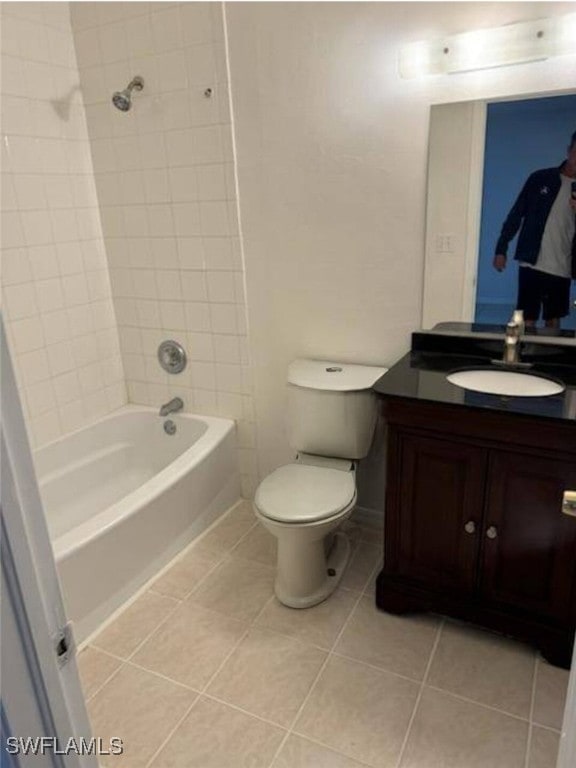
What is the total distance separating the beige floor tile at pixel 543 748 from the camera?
1358 millimetres

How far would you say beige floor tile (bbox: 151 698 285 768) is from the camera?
1395 mm

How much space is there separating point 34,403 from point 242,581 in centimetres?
120

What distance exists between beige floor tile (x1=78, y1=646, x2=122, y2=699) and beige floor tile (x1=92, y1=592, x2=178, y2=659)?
0.03 meters

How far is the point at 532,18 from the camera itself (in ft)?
5.22

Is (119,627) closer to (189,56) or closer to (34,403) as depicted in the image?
(34,403)

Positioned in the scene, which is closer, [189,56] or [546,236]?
[546,236]

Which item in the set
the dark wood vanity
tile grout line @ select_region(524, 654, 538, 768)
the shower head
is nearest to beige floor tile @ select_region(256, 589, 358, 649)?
the dark wood vanity

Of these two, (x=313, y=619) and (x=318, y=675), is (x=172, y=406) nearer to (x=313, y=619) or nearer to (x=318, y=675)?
(x=313, y=619)

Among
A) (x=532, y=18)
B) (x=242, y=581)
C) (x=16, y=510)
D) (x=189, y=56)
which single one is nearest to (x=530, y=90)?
(x=532, y=18)

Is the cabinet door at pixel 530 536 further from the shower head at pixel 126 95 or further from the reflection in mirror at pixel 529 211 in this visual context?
the shower head at pixel 126 95

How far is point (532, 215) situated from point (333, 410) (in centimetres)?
95

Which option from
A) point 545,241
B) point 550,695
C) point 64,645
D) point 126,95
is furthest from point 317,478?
point 126,95

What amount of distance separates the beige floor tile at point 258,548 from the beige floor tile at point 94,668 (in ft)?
2.15

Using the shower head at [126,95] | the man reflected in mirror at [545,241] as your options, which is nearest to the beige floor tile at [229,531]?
the man reflected in mirror at [545,241]
